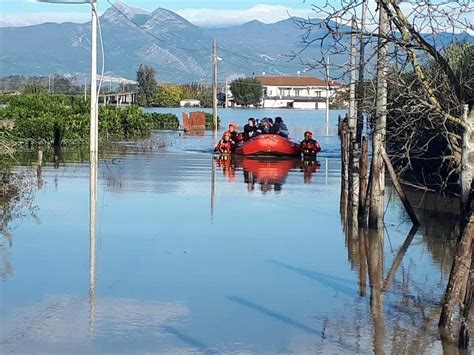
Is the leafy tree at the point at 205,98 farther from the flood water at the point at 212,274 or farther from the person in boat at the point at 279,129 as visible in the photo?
the flood water at the point at 212,274

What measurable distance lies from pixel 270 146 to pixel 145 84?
280 ft

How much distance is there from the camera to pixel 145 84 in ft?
396

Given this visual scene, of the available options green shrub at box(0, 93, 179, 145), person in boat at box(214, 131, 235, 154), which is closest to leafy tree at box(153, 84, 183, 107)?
green shrub at box(0, 93, 179, 145)

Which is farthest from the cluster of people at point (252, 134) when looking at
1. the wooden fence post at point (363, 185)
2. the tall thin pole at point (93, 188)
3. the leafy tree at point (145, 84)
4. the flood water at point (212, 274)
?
the leafy tree at point (145, 84)

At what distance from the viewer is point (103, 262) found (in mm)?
14242

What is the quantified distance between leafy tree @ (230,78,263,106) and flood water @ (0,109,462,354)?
358 ft

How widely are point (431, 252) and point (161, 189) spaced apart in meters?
9.91

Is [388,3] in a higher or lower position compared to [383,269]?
higher

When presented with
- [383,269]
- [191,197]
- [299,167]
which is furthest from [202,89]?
[383,269]

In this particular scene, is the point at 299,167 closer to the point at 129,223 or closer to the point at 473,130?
the point at 129,223

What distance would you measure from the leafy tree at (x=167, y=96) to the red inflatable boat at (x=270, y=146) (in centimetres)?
8815

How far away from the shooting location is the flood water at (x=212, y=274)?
10.2 metres

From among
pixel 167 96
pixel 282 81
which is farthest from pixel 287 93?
pixel 167 96

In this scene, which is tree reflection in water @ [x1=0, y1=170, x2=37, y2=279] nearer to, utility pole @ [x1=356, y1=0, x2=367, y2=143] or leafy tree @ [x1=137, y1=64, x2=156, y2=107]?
utility pole @ [x1=356, y1=0, x2=367, y2=143]
